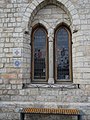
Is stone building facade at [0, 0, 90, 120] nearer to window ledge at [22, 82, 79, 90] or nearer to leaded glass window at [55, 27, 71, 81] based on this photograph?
window ledge at [22, 82, 79, 90]

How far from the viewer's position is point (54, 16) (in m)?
7.10

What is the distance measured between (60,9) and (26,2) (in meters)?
1.16

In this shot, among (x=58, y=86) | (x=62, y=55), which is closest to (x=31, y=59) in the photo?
(x=62, y=55)

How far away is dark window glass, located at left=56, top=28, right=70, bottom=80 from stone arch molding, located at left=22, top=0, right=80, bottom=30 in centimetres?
57

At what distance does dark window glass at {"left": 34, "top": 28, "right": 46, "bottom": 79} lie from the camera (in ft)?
23.1

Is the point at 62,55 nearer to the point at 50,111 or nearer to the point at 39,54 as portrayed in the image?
the point at 39,54

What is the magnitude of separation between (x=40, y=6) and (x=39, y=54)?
1.61 m

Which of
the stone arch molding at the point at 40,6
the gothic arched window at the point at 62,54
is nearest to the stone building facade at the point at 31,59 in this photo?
the stone arch molding at the point at 40,6

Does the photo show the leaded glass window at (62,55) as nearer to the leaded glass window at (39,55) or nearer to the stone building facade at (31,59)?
the stone building facade at (31,59)

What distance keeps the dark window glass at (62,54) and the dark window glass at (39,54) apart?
0.46 m

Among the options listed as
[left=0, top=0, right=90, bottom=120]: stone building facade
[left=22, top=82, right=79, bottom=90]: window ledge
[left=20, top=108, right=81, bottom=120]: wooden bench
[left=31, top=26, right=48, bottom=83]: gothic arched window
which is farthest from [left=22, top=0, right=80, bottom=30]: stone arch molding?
[left=20, top=108, right=81, bottom=120]: wooden bench

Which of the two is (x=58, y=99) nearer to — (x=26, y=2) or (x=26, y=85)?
(x=26, y=85)

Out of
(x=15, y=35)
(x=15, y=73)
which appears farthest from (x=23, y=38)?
(x=15, y=73)

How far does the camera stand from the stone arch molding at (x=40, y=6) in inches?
265
